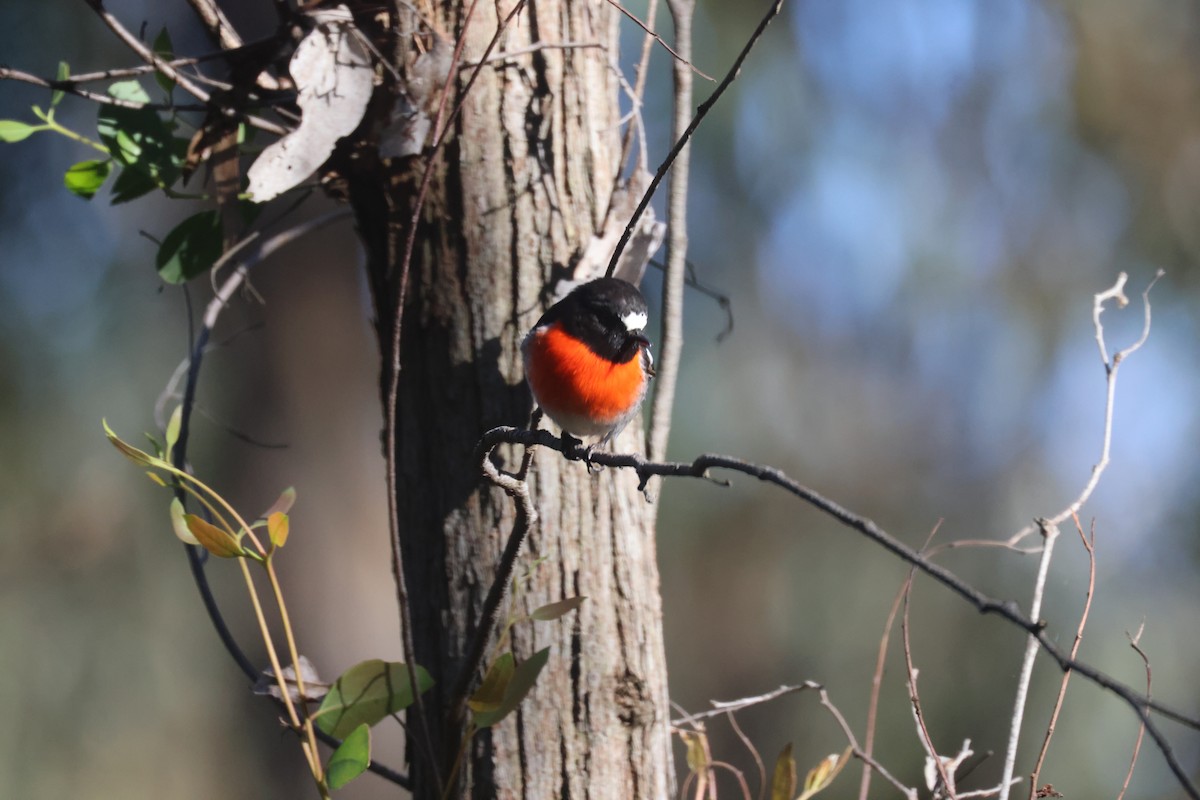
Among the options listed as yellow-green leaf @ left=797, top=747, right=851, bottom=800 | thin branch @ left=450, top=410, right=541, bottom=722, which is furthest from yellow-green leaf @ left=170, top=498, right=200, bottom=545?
yellow-green leaf @ left=797, top=747, right=851, bottom=800

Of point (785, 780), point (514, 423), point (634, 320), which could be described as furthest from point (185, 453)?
point (785, 780)

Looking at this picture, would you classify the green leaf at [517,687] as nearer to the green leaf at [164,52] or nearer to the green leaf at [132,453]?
the green leaf at [132,453]

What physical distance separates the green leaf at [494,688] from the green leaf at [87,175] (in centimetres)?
122

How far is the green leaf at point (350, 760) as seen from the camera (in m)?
1.20

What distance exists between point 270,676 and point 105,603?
24.5 feet

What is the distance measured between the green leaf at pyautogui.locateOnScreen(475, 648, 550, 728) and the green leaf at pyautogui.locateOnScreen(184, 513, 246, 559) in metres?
0.42

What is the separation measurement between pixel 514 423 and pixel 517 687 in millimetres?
457

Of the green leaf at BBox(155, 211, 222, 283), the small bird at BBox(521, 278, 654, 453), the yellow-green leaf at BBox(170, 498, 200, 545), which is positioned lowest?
the yellow-green leaf at BBox(170, 498, 200, 545)

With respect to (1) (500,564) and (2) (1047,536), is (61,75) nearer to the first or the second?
(1) (500,564)

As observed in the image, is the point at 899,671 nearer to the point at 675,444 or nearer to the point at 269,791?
the point at 675,444

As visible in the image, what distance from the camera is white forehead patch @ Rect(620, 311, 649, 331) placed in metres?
1.77

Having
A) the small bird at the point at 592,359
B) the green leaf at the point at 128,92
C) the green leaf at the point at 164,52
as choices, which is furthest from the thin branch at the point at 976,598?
the green leaf at the point at 128,92

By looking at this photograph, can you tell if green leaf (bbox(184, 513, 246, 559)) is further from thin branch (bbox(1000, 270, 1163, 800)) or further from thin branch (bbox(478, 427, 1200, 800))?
thin branch (bbox(1000, 270, 1163, 800))

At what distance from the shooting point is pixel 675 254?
1841mm
